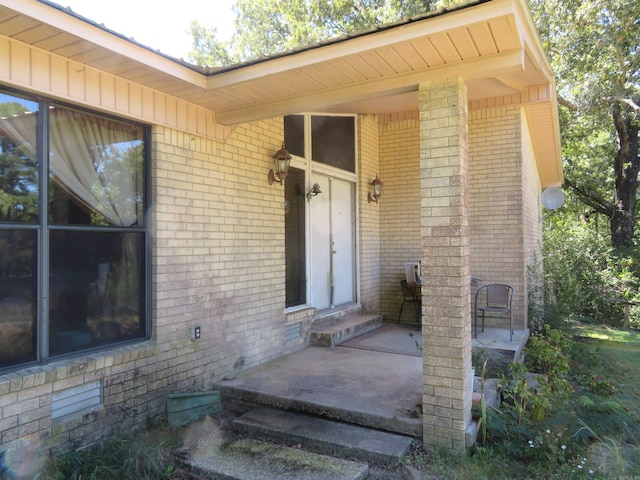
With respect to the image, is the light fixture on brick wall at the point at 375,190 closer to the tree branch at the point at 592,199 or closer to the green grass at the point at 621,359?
the green grass at the point at 621,359

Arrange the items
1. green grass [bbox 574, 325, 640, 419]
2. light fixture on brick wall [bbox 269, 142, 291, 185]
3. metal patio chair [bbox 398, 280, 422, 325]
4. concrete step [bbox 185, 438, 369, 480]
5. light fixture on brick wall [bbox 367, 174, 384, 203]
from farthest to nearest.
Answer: light fixture on brick wall [bbox 367, 174, 384, 203] < metal patio chair [bbox 398, 280, 422, 325] < light fixture on brick wall [bbox 269, 142, 291, 185] < green grass [bbox 574, 325, 640, 419] < concrete step [bbox 185, 438, 369, 480]

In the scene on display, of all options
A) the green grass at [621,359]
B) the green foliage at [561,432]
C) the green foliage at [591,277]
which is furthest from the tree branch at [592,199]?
the green foliage at [561,432]

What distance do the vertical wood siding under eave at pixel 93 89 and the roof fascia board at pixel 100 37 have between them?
41 centimetres

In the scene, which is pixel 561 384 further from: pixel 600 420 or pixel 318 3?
pixel 318 3

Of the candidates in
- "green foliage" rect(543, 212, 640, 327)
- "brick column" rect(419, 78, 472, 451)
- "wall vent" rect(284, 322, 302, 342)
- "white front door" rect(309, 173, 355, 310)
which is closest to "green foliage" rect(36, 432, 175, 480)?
"brick column" rect(419, 78, 472, 451)

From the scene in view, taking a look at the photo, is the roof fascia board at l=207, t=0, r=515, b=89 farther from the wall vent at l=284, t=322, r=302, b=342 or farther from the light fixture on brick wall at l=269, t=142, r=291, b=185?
the wall vent at l=284, t=322, r=302, b=342

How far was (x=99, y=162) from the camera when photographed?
3.64 metres

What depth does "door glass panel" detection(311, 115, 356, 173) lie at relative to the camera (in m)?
6.70

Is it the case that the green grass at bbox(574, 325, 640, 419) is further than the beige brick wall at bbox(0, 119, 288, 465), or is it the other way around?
the green grass at bbox(574, 325, 640, 419)

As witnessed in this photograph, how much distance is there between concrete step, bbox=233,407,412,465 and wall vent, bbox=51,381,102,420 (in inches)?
45.8

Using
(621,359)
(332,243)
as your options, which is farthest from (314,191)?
(621,359)

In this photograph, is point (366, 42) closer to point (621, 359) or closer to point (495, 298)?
point (495, 298)

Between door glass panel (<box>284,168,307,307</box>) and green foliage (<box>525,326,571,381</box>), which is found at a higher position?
door glass panel (<box>284,168,307,307</box>)

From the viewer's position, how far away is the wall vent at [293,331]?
18.5 feet
